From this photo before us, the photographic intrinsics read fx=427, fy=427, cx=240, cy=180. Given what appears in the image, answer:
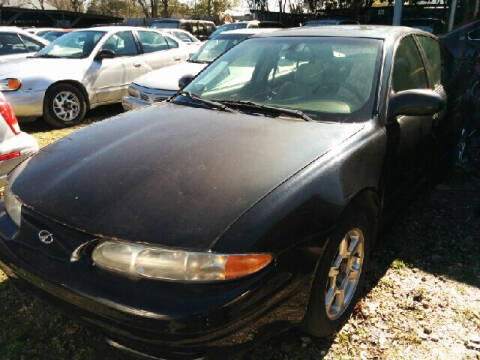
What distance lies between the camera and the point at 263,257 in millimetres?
1658

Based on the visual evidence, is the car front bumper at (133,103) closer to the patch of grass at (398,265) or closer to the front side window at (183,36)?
the patch of grass at (398,265)

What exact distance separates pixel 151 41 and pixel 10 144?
545cm

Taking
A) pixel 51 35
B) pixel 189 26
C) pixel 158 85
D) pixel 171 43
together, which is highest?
pixel 189 26

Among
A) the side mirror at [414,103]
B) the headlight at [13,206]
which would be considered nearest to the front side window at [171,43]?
the side mirror at [414,103]

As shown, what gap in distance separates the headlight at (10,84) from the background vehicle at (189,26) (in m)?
9.52

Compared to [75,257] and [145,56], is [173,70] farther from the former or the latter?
[75,257]

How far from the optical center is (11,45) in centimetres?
816

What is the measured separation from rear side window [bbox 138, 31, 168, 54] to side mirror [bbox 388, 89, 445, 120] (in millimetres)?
6345

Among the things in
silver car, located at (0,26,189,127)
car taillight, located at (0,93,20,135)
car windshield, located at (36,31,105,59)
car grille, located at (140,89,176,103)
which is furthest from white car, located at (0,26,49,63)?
car taillight, located at (0,93,20,135)

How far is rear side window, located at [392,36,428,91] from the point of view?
279 centimetres

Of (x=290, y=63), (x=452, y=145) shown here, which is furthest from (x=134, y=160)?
(x=452, y=145)

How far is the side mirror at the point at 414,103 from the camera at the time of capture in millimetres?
2488

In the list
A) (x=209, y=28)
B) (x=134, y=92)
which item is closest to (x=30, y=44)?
(x=134, y=92)

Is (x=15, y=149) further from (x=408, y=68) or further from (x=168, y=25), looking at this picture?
(x=168, y=25)
